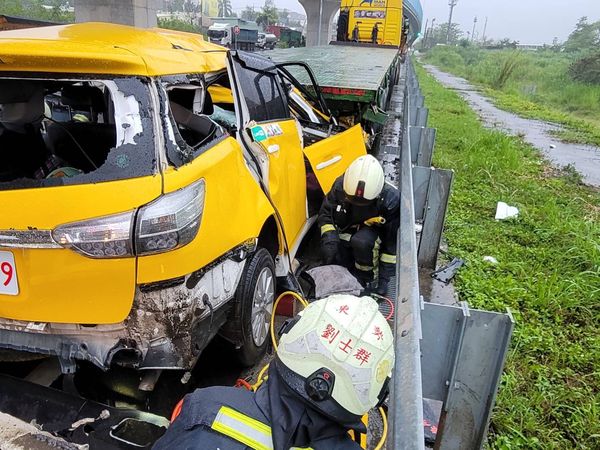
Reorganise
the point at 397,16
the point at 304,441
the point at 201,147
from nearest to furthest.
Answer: the point at 304,441 → the point at 201,147 → the point at 397,16

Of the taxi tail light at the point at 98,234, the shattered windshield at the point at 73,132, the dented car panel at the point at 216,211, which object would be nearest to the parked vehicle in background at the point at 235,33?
the shattered windshield at the point at 73,132

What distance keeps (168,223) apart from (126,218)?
0.16 m

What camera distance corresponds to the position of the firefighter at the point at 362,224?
12.8ft

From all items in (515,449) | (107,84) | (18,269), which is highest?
(107,84)

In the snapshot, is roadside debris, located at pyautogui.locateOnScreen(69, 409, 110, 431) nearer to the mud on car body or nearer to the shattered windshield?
the mud on car body

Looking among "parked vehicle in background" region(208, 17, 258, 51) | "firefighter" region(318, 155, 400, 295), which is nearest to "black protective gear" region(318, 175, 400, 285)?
"firefighter" region(318, 155, 400, 295)

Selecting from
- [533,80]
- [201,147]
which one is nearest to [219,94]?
[201,147]

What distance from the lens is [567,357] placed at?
147 inches

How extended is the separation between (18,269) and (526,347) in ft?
11.4

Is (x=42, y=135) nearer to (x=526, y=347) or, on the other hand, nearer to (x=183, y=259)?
(x=183, y=259)

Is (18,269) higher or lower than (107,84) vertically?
lower

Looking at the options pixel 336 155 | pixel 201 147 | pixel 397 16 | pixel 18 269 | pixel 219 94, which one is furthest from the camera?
pixel 397 16

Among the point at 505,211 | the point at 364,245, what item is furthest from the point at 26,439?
the point at 505,211

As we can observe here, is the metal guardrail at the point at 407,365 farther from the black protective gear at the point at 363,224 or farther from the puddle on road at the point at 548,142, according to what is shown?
the puddle on road at the point at 548,142
